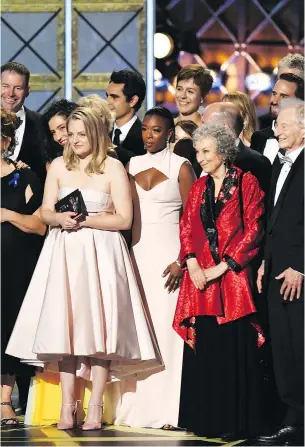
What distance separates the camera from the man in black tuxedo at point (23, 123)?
24.5 feet

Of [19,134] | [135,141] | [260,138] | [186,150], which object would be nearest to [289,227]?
[260,138]

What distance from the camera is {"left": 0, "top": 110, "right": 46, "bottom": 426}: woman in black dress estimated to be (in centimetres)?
693

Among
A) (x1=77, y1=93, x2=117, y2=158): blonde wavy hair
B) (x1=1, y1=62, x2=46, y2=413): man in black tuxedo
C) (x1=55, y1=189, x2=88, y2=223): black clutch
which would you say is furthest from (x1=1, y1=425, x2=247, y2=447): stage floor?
(x1=77, y1=93, x2=117, y2=158): blonde wavy hair

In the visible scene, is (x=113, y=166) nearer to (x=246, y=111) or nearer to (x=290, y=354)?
(x=246, y=111)

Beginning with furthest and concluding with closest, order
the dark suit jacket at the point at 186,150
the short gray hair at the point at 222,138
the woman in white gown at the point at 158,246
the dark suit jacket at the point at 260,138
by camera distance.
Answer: the dark suit jacket at the point at 186,150, the dark suit jacket at the point at 260,138, the woman in white gown at the point at 158,246, the short gray hair at the point at 222,138

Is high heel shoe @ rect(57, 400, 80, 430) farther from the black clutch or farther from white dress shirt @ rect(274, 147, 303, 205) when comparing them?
white dress shirt @ rect(274, 147, 303, 205)

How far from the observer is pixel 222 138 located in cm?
646

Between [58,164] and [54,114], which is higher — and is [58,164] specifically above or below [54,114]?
below

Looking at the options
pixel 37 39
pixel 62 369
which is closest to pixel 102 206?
pixel 62 369

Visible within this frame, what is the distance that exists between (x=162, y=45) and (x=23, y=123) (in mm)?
4112

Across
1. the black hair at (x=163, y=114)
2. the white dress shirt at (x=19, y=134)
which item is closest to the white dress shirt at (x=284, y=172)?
the black hair at (x=163, y=114)

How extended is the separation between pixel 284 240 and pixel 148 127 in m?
1.15

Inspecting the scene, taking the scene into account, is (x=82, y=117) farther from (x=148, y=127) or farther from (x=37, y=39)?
(x=37, y=39)

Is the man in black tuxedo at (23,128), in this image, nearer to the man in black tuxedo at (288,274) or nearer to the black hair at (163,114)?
the black hair at (163,114)
